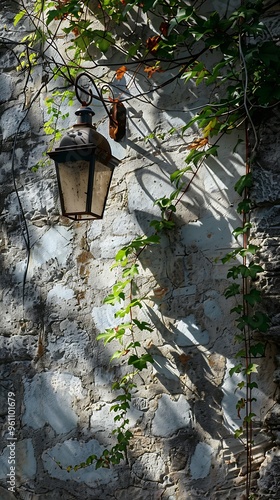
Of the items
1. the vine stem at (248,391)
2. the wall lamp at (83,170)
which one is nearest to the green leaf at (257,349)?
the vine stem at (248,391)

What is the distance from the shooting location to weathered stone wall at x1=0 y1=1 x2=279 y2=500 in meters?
Result: 2.80

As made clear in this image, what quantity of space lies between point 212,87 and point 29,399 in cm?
154

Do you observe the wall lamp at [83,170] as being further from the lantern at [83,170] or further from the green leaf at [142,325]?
the green leaf at [142,325]

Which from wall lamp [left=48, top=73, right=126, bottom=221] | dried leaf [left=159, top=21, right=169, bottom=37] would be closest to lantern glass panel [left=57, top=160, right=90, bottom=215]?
wall lamp [left=48, top=73, right=126, bottom=221]

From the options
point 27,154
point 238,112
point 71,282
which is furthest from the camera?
point 27,154

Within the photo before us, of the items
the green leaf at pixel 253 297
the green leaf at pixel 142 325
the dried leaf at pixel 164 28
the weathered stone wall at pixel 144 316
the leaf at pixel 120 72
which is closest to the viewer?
the green leaf at pixel 253 297

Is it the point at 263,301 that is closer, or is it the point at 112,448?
the point at 263,301

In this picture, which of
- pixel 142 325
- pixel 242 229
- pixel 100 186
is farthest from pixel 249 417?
pixel 100 186

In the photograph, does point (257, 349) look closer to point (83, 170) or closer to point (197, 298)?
point (197, 298)

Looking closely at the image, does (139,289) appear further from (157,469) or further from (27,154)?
(27,154)

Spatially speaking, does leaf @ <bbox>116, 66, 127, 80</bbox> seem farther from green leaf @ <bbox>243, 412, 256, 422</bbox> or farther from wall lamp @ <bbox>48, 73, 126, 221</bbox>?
green leaf @ <bbox>243, 412, 256, 422</bbox>

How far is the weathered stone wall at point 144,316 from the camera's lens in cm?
280

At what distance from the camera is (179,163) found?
121 inches

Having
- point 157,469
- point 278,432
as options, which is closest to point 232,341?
point 278,432
